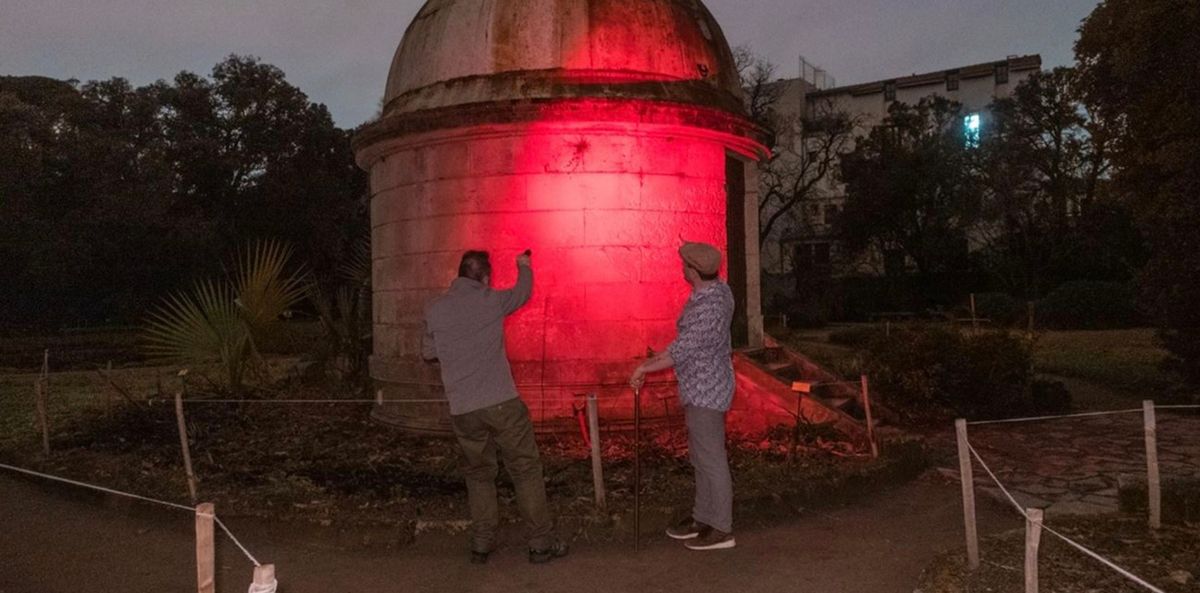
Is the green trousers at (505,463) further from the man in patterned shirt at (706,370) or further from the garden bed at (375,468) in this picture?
the man in patterned shirt at (706,370)

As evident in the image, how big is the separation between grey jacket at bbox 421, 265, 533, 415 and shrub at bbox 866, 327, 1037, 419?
713 centimetres

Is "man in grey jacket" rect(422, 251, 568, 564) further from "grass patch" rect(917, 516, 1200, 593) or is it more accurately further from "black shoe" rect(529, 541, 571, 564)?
"grass patch" rect(917, 516, 1200, 593)

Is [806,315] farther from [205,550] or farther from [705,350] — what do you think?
[205,550]

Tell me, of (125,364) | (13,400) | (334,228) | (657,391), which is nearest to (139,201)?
(334,228)

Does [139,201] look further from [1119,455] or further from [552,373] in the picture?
[1119,455]

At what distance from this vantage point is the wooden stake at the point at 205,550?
130 inches

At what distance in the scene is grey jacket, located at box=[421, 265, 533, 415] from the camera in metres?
5.44

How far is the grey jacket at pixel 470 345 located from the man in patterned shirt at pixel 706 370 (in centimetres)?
90

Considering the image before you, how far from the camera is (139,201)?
1325 inches

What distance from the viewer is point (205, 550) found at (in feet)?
11.1

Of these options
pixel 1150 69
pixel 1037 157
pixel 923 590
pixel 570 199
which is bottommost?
pixel 923 590

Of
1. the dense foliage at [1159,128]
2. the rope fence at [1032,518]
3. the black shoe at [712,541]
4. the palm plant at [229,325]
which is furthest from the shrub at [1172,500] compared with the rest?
the palm plant at [229,325]

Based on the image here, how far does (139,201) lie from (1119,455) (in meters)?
34.4

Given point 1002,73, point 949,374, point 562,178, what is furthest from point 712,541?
point 1002,73
